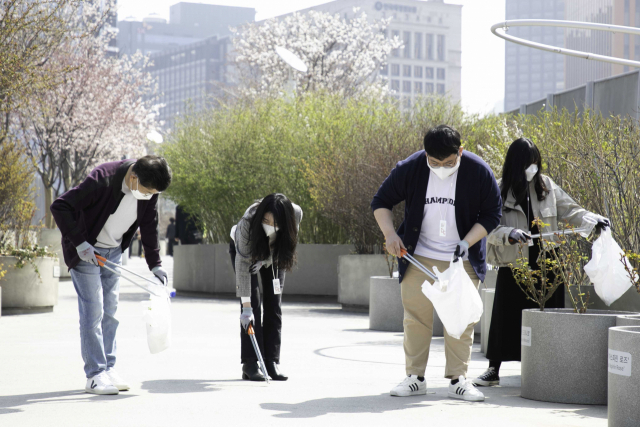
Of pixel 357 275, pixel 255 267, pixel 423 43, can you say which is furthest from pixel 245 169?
pixel 423 43

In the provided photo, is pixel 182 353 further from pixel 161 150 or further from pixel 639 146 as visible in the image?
pixel 161 150

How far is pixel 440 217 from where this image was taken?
572cm

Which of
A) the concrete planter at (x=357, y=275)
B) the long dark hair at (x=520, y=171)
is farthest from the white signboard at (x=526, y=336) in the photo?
the concrete planter at (x=357, y=275)

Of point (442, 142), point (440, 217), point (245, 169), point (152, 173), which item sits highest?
point (245, 169)

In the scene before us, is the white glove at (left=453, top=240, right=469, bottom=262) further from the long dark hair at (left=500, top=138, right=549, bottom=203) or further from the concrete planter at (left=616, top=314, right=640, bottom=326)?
the concrete planter at (left=616, top=314, right=640, bottom=326)

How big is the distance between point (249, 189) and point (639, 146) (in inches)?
339

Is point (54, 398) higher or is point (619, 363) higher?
point (619, 363)

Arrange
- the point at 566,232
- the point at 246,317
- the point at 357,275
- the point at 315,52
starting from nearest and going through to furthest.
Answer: the point at 566,232 → the point at 246,317 → the point at 357,275 → the point at 315,52

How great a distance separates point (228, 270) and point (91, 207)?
9882mm

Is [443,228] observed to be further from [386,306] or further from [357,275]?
[357,275]

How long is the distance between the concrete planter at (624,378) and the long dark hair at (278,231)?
96.4 inches

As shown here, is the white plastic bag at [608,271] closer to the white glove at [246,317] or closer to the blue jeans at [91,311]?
the white glove at [246,317]

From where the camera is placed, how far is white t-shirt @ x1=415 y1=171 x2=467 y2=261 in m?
5.71

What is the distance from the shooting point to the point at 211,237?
1672 centimetres
